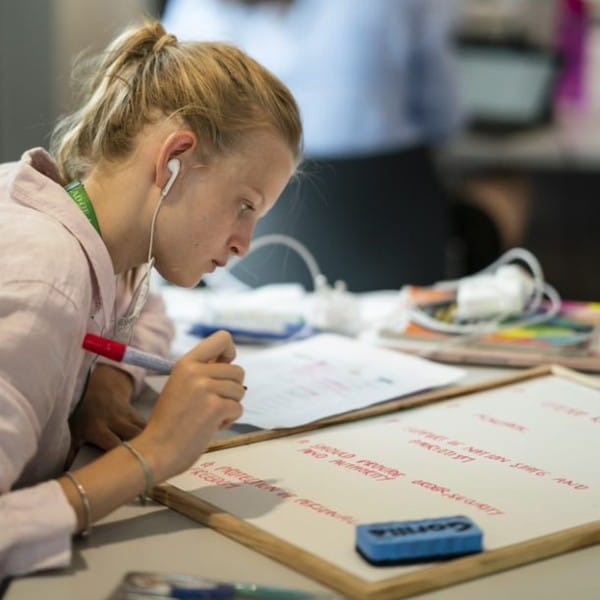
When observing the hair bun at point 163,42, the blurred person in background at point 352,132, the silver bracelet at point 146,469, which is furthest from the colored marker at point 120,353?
the blurred person in background at point 352,132

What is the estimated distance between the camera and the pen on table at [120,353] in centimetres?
107

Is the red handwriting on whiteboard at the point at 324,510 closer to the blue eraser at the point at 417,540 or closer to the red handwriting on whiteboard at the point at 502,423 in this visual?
the blue eraser at the point at 417,540

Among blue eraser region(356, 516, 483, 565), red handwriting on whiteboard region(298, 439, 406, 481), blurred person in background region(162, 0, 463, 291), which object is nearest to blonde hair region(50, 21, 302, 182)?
red handwriting on whiteboard region(298, 439, 406, 481)

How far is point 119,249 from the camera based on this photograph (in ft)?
3.93

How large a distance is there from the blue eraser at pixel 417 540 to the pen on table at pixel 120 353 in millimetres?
283

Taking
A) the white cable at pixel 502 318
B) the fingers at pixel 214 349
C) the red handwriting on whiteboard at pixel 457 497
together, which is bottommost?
the white cable at pixel 502 318

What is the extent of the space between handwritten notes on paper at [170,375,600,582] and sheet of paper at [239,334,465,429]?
0.05m

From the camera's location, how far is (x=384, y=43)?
2.60 metres

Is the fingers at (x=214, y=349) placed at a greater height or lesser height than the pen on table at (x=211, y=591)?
greater

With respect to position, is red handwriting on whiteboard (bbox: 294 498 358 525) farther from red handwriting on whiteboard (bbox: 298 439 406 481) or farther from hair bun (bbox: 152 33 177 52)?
hair bun (bbox: 152 33 177 52)

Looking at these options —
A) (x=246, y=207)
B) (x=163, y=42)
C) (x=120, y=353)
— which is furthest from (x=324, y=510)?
(x=163, y=42)

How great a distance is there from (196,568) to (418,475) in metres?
0.27

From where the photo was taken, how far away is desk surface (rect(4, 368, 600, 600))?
0.91 m

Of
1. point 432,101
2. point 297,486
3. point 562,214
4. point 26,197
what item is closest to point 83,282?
point 26,197
